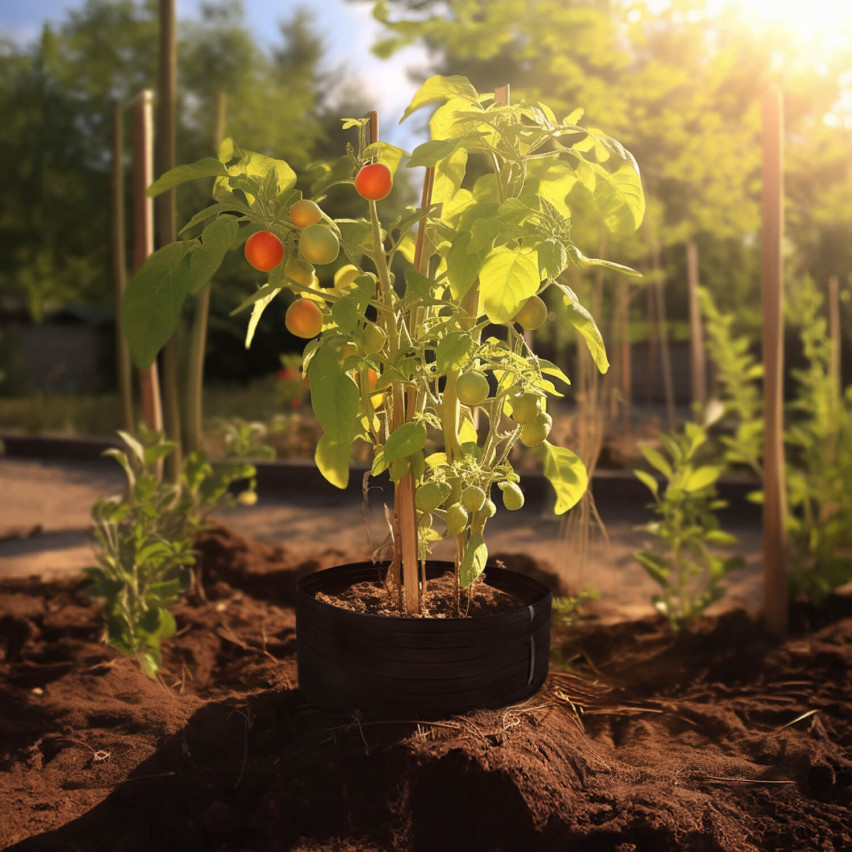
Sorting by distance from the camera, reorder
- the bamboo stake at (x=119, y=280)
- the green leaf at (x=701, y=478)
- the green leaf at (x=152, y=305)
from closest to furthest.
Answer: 1. the green leaf at (x=152, y=305)
2. the green leaf at (x=701, y=478)
3. the bamboo stake at (x=119, y=280)

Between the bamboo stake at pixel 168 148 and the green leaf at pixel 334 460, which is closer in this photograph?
the green leaf at pixel 334 460

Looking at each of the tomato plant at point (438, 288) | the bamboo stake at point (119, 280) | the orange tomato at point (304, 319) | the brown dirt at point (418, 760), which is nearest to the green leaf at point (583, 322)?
the tomato plant at point (438, 288)

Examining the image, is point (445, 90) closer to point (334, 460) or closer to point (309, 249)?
point (309, 249)

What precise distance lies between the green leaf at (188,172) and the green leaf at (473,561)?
0.79m

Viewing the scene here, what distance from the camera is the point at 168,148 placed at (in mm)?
2811

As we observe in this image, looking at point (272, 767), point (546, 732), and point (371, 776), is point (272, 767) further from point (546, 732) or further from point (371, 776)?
point (546, 732)

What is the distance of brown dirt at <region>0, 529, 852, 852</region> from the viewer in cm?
123

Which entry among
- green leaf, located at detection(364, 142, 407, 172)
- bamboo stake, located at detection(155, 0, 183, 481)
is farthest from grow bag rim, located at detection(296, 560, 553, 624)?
bamboo stake, located at detection(155, 0, 183, 481)

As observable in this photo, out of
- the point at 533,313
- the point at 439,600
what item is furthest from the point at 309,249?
the point at 439,600

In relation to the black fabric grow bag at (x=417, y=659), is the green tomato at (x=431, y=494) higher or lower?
higher

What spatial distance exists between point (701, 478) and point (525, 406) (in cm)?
124

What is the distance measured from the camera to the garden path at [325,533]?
3.15m

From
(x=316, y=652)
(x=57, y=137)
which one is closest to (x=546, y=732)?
(x=316, y=652)

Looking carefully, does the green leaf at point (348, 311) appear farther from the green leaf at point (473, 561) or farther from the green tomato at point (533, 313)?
the green leaf at point (473, 561)
